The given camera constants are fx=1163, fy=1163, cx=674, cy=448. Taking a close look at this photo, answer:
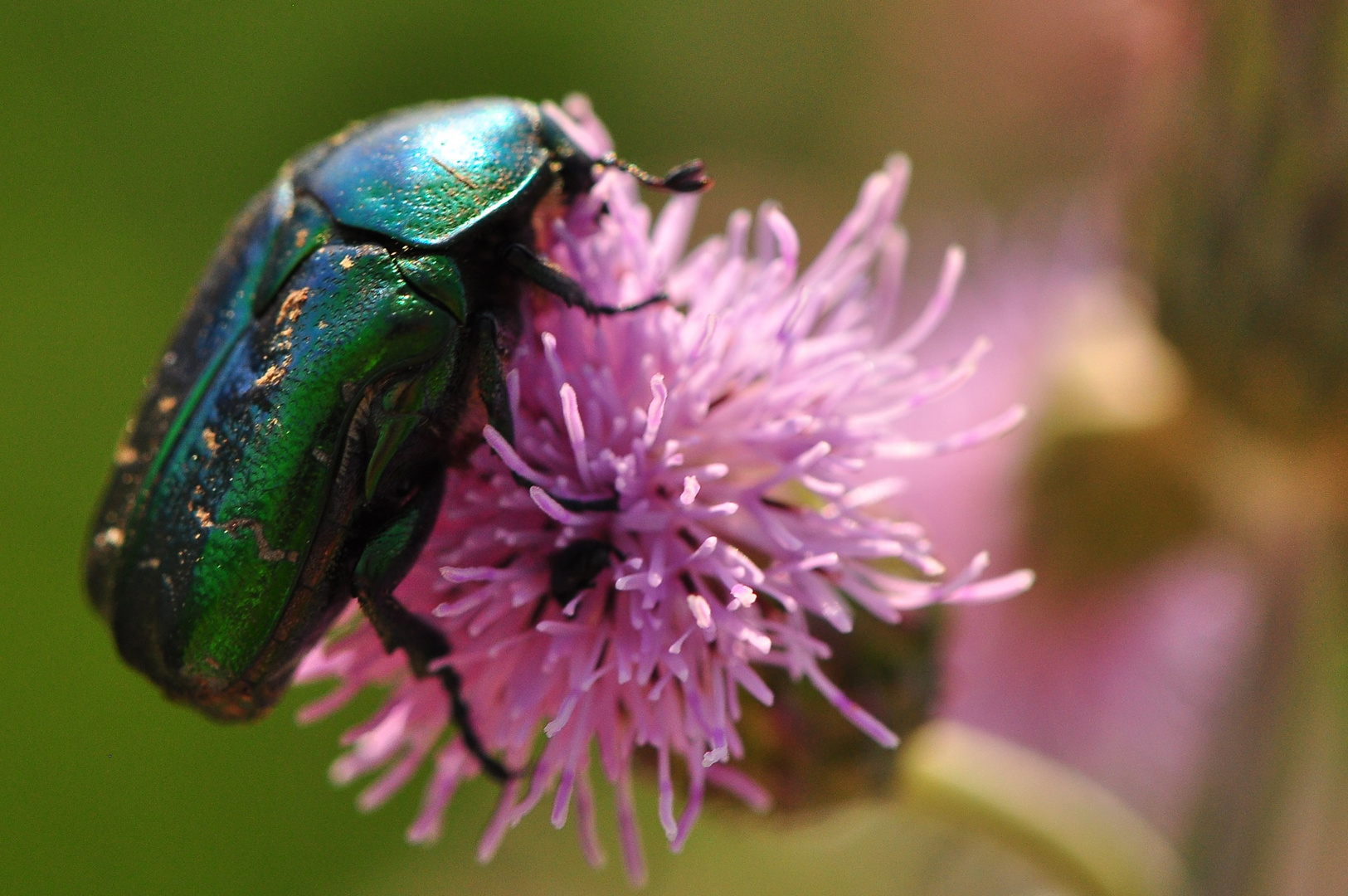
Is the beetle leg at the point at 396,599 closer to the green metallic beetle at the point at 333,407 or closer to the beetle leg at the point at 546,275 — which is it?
the green metallic beetle at the point at 333,407

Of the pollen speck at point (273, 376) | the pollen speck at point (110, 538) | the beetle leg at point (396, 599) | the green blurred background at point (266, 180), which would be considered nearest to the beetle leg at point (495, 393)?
the beetle leg at point (396, 599)

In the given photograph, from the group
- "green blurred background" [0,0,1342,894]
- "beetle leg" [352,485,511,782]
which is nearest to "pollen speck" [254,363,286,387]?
"beetle leg" [352,485,511,782]

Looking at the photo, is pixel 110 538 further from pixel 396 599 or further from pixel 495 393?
pixel 495 393

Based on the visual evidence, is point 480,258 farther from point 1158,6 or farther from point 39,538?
point 39,538

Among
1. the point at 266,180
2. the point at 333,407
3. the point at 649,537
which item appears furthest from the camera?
the point at 266,180

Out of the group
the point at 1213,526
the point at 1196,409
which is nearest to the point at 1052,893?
the point at 1213,526

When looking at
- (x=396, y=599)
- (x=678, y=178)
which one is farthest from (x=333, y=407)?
(x=678, y=178)

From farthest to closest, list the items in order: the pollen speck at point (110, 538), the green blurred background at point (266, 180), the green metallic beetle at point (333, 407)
→ the green blurred background at point (266, 180) → the pollen speck at point (110, 538) → the green metallic beetle at point (333, 407)
